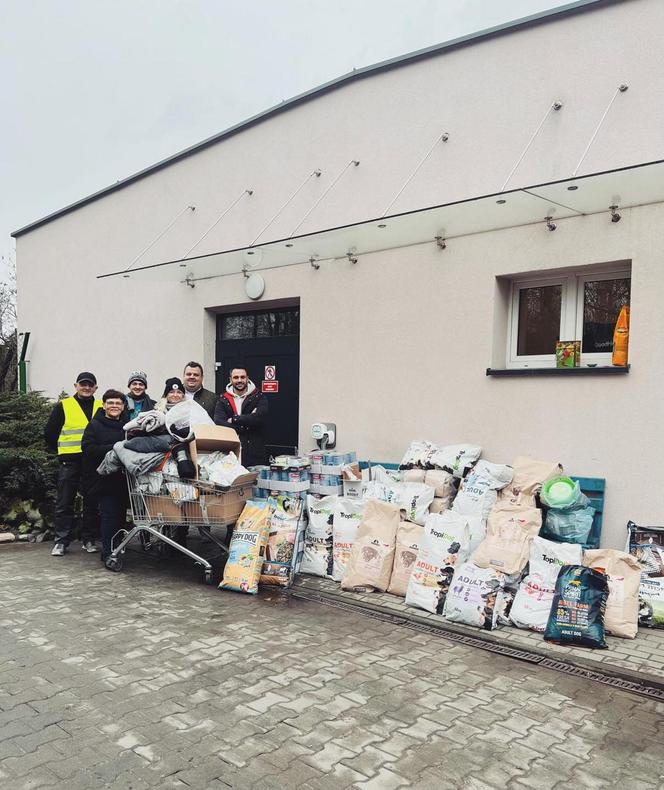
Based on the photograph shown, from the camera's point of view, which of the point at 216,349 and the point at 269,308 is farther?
the point at 216,349

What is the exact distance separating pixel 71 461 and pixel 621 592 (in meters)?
5.36

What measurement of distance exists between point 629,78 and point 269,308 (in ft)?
16.2

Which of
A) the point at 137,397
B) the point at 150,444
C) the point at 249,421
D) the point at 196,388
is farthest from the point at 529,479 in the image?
the point at 137,397

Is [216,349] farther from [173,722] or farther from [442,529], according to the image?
[173,722]

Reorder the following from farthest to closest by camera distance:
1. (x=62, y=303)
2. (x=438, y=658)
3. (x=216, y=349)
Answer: (x=62, y=303) < (x=216, y=349) < (x=438, y=658)

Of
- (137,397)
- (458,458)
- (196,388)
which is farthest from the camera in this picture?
(196,388)

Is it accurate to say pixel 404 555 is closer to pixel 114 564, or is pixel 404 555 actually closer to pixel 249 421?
pixel 249 421

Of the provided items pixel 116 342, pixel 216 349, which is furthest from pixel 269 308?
pixel 116 342

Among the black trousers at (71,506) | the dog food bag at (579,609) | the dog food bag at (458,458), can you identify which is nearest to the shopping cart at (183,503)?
the black trousers at (71,506)

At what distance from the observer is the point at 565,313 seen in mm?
6223

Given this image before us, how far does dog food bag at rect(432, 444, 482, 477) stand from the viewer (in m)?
6.07

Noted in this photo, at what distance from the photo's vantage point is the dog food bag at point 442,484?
5.96m

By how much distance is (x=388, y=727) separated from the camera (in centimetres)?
323

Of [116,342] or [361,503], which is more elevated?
[116,342]
